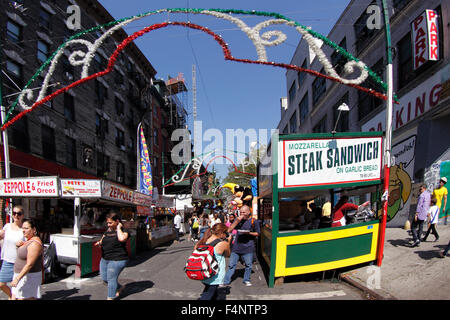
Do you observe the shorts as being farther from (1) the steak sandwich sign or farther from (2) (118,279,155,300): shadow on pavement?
(1) the steak sandwich sign

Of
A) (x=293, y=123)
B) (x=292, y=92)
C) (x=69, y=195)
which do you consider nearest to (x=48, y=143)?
(x=69, y=195)

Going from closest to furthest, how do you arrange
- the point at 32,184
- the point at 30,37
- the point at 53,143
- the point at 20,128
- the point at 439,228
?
the point at 32,184, the point at 439,228, the point at 20,128, the point at 30,37, the point at 53,143

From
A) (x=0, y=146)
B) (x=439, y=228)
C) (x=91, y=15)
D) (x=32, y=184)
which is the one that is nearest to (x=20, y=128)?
(x=0, y=146)

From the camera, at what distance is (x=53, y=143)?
16.4m

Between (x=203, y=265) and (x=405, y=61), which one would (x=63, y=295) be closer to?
(x=203, y=265)

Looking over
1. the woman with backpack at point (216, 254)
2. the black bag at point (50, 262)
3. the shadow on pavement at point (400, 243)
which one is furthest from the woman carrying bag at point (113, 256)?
the shadow on pavement at point (400, 243)

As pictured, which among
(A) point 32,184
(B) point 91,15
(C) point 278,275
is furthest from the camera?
(B) point 91,15

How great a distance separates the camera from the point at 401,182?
1221 centimetres

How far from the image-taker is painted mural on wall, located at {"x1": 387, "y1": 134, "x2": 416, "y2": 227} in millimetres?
11664

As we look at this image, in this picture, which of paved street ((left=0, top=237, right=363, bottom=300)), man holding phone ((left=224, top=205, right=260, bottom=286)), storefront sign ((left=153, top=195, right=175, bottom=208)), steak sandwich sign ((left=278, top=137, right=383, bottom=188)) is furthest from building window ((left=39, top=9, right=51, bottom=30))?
steak sandwich sign ((left=278, top=137, right=383, bottom=188))

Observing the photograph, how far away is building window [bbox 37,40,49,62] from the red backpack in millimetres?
15683

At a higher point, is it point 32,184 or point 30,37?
point 30,37

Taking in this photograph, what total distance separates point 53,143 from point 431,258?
16988mm

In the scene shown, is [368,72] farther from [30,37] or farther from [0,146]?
[30,37]
